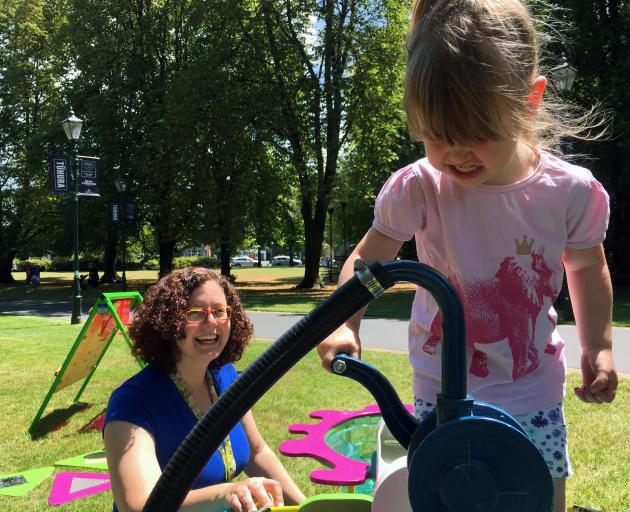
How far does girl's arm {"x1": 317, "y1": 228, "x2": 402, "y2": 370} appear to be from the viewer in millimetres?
1116

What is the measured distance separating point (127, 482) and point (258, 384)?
49.4 inches

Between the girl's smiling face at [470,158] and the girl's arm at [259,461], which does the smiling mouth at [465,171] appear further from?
the girl's arm at [259,461]

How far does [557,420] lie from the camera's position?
1.53 meters

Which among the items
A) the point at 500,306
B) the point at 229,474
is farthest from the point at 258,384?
the point at 229,474

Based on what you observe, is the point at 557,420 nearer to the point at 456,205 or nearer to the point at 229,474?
the point at 456,205

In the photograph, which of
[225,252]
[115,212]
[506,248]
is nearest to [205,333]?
[506,248]

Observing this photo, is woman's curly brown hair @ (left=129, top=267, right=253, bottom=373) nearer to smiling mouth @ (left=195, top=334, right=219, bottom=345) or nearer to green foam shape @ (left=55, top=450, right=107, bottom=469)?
smiling mouth @ (left=195, top=334, right=219, bottom=345)

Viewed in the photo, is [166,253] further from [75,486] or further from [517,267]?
[517,267]

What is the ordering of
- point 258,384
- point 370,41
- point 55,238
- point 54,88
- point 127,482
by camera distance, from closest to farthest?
point 258,384
point 127,482
point 370,41
point 54,88
point 55,238

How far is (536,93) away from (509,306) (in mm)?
507

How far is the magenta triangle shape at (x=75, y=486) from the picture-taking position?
399 centimetres

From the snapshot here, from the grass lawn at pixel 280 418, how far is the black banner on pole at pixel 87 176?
548cm

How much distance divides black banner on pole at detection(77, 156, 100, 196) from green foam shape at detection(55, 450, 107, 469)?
10.3 m

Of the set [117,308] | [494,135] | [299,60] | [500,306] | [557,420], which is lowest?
[117,308]
